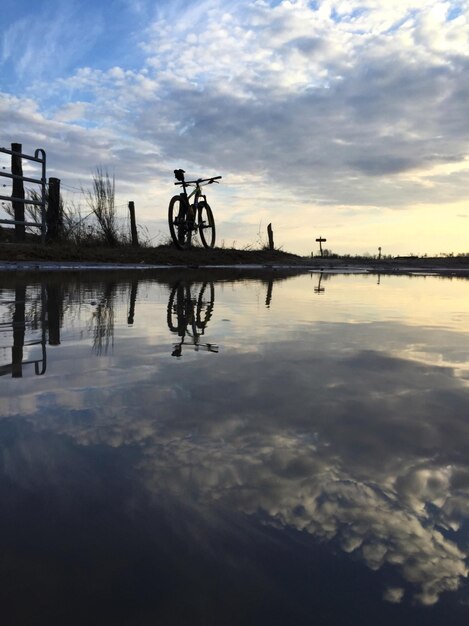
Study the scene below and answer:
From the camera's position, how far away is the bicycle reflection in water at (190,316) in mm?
3105

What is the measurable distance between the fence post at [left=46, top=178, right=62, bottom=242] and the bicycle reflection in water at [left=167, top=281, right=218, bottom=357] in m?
8.05

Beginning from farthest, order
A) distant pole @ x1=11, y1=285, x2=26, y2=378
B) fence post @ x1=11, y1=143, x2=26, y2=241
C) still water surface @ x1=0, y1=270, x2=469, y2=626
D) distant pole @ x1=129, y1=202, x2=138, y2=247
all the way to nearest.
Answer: distant pole @ x1=129, y1=202, x2=138, y2=247 < fence post @ x1=11, y1=143, x2=26, y2=241 < distant pole @ x1=11, y1=285, x2=26, y2=378 < still water surface @ x1=0, y1=270, x2=469, y2=626

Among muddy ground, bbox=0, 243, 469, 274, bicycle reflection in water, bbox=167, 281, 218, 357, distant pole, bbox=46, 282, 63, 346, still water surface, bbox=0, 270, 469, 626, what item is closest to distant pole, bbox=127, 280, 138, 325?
bicycle reflection in water, bbox=167, 281, 218, 357

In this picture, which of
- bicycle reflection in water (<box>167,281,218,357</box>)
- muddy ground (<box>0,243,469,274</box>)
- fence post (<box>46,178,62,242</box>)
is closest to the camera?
bicycle reflection in water (<box>167,281,218,357</box>)

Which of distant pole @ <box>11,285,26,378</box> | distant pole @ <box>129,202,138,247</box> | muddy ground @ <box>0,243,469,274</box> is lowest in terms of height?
distant pole @ <box>11,285,26,378</box>

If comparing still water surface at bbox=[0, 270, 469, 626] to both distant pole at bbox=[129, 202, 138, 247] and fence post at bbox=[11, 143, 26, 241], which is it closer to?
fence post at bbox=[11, 143, 26, 241]

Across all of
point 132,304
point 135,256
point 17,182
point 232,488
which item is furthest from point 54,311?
point 135,256

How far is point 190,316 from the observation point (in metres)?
4.37

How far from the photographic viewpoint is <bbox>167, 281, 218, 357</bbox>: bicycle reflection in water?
311cm

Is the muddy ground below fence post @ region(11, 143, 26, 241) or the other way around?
below

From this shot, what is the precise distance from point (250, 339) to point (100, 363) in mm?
1154

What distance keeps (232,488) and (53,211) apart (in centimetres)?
1355

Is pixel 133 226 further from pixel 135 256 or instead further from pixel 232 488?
pixel 232 488

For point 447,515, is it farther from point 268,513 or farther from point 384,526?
point 268,513
